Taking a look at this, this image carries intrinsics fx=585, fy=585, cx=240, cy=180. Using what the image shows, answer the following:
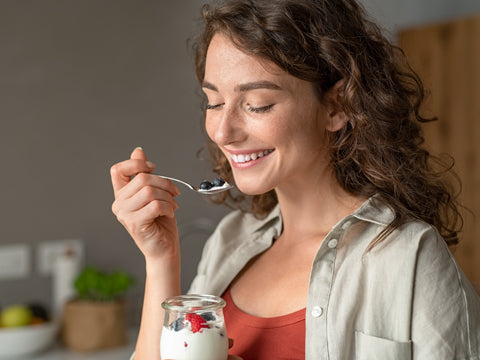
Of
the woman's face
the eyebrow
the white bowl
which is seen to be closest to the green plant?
the white bowl

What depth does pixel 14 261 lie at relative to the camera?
7.88 ft

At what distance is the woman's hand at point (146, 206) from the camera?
1.15 m

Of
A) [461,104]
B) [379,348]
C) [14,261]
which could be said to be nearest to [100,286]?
[14,261]

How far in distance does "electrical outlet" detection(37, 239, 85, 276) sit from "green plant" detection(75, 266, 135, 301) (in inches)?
9.4

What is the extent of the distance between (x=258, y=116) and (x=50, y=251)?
66.2 inches

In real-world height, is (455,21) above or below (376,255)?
above

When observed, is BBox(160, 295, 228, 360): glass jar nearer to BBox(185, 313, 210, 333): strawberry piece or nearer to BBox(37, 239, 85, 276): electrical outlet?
BBox(185, 313, 210, 333): strawberry piece

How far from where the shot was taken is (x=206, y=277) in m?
1.41

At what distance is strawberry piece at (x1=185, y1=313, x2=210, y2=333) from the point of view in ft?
3.24

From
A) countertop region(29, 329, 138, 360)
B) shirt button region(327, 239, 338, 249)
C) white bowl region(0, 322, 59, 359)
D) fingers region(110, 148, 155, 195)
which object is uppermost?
fingers region(110, 148, 155, 195)

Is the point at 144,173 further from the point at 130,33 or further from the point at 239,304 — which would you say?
the point at 130,33

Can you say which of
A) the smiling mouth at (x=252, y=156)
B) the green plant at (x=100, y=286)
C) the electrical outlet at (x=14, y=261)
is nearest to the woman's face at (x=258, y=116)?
the smiling mouth at (x=252, y=156)

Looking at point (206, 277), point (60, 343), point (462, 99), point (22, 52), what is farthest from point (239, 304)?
point (462, 99)

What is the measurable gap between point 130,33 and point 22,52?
500mm
